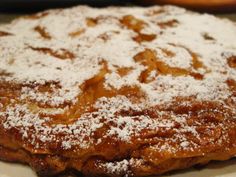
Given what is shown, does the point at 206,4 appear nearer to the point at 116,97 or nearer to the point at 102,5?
the point at 102,5

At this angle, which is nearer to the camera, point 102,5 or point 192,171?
point 192,171

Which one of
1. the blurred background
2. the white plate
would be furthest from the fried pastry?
the blurred background

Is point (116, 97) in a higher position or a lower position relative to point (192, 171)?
higher

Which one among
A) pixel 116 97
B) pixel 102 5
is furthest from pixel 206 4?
pixel 116 97

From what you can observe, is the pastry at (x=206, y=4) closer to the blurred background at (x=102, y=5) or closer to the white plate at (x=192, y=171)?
the blurred background at (x=102, y=5)

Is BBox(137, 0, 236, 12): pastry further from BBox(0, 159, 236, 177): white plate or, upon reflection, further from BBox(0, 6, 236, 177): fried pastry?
BBox(0, 159, 236, 177): white plate

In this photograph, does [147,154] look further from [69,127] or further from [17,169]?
[17,169]
